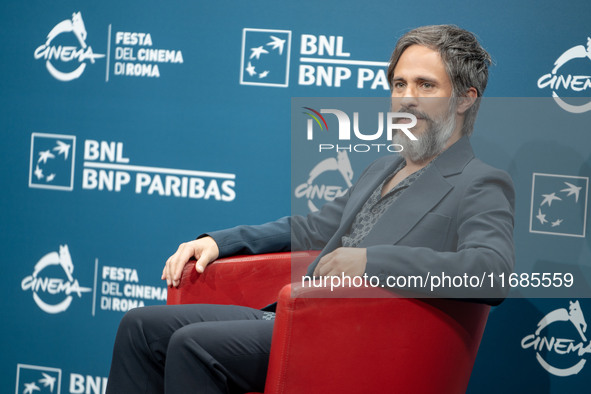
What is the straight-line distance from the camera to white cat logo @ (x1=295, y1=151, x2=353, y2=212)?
224cm

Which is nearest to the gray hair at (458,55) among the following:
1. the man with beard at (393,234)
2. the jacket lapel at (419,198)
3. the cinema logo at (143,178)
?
the man with beard at (393,234)

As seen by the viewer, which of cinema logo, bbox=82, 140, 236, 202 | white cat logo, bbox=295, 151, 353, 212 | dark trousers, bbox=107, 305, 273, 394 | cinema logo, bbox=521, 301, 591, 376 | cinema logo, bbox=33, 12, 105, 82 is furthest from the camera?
cinema logo, bbox=33, 12, 105, 82

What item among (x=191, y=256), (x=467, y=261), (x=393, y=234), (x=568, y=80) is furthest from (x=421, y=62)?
(x=191, y=256)

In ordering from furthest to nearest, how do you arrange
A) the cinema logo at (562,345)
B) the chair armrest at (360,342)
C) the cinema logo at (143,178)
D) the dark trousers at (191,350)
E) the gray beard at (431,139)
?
1. the cinema logo at (143,178)
2. the cinema logo at (562,345)
3. the gray beard at (431,139)
4. the dark trousers at (191,350)
5. the chair armrest at (360,342)

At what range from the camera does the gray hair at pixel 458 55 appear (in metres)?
2.14

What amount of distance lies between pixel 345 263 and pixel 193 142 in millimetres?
1515

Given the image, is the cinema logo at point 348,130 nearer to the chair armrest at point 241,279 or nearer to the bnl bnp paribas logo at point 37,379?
the chair armrest at point 241,279

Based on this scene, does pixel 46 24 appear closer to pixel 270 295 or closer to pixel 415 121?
pixel 270 295

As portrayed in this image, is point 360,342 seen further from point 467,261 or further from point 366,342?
point 467,261

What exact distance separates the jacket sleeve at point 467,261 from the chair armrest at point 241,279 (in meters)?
0.61

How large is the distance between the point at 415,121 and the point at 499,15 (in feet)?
2.94

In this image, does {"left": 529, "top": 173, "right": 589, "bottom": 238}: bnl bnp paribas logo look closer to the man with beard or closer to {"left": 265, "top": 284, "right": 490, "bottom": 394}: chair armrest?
the man with beard

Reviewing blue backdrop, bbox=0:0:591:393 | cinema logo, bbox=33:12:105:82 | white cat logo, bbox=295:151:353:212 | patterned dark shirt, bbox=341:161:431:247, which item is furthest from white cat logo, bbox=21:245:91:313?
patterned dark shirt, bbox=341:161:431:247

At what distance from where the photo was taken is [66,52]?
3.37 m
